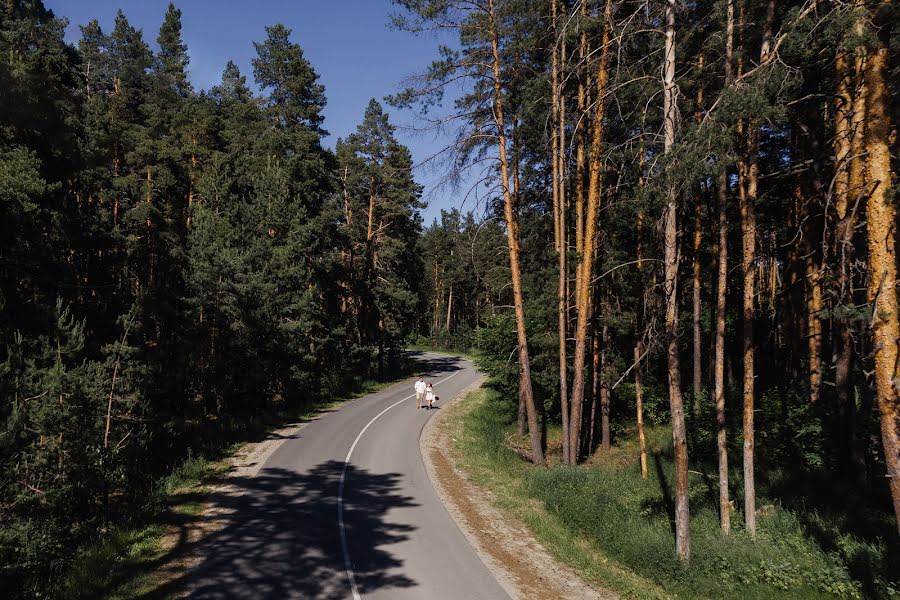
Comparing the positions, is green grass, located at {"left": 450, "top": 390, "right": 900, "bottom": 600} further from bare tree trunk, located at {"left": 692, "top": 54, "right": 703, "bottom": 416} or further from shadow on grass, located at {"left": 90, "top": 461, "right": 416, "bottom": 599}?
bare tree trunk, located at {"left": 692, "top": 54, "right": 703, "bottom": 416}

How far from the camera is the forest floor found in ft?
29.0

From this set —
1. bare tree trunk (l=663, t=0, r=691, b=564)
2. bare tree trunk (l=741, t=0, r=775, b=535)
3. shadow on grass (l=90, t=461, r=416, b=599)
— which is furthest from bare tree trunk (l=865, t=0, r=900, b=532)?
shadow on grass (l=90, t=461, r=416, b=599)

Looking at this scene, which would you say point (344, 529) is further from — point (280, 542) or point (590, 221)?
point (590, 221)

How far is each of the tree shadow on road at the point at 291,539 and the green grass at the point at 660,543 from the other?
356 cm

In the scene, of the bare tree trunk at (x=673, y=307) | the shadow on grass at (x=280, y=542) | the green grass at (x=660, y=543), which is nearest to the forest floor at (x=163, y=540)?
the shadow on grass at (x=280, y=542)

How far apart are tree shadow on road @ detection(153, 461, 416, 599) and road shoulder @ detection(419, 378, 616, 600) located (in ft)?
4.74

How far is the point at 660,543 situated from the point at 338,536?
6.95 m

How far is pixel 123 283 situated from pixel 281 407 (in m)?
12.4

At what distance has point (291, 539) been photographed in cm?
1112

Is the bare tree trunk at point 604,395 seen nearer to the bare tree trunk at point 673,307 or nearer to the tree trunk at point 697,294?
the tree trunk at point 697,294

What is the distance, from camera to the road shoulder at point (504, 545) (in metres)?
9.38

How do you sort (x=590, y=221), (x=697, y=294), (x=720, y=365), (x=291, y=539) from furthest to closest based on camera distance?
(x=697, y=294), (x=590, y=221), (x=720, y=365), (x=291, y=539)

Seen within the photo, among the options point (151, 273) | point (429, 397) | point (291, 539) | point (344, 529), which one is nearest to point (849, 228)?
point (344, 529)

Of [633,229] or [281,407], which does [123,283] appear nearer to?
[281,407]
